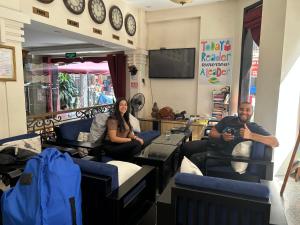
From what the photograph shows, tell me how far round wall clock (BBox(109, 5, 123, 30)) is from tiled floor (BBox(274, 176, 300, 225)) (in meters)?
3.44

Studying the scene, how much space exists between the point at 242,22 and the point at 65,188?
3978mm

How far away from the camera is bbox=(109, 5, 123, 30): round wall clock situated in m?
3.83

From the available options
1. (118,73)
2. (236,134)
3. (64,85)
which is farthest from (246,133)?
(64,85)

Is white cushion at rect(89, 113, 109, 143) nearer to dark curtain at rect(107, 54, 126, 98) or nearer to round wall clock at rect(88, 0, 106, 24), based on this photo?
round wall clock at rect(88, 0, 106, 24)

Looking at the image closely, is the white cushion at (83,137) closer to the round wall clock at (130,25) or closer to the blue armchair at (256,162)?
the blue armchair at (256,162)

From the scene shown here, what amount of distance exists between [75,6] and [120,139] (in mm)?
1902

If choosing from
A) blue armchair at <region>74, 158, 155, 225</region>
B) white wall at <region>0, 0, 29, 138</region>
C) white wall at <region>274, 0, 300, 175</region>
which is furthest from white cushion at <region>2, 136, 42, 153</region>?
white wall at <region>274, 0, 300, 175</region>

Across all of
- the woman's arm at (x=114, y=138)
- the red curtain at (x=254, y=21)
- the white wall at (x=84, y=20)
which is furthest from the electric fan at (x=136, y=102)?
the red curtain at (x=254, y=21)

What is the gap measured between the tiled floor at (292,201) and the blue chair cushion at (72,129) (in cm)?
264

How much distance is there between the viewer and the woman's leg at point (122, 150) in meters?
2.76

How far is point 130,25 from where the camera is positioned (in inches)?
175

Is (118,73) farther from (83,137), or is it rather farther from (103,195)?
(103,195)

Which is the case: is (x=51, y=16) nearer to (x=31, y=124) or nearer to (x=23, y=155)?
(x=31, y=124)

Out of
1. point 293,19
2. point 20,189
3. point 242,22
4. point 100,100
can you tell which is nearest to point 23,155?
point 20,189
